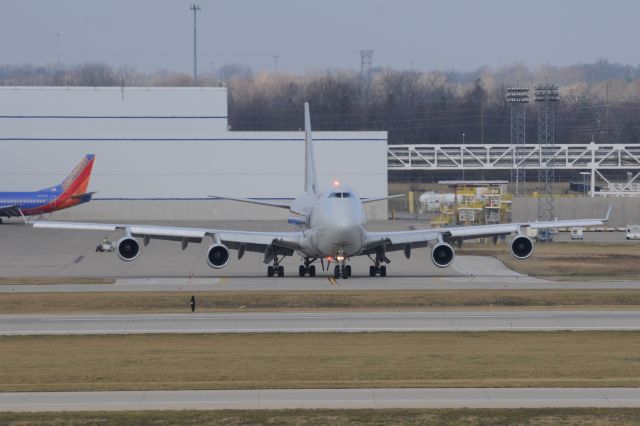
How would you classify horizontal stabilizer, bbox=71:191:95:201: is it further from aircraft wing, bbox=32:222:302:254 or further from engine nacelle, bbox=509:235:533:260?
engine nacelle, bbox=509:235:533:260

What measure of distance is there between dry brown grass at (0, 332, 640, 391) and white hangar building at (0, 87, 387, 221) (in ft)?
246

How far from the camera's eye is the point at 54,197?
107m

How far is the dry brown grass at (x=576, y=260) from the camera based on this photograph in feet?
212

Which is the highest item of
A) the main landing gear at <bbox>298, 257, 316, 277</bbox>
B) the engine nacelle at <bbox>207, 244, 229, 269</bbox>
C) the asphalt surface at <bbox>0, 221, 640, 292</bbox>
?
the engine nacelle at <bbox>207, 244, 229, 269</bbox>

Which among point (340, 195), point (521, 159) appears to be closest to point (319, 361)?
point (340, 195)

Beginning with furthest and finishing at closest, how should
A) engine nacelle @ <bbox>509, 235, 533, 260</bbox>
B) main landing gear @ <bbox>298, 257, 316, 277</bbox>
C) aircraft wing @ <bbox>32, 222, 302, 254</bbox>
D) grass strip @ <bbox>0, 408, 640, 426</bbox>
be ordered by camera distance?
main landing gear @ <bbox>298, 257, 316, 277</bbox> → engine nacelle @ <bbox>509, 235, 533, 260</bbox> → aircraft wing @ <bbox>32, 222, 302, 254</bbox> → grass strip @ <bbox>0, 408, 640, 426</bbox>

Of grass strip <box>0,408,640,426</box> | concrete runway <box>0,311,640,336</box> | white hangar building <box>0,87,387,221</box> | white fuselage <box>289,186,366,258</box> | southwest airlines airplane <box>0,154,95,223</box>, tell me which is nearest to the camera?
grass strip <box>0,408,640,426</box>

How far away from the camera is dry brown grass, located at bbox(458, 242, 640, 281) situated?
6475 centimetres

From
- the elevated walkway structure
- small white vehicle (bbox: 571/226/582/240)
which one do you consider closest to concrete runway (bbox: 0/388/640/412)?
small white vehicle (bbox: 571/226/582/240)

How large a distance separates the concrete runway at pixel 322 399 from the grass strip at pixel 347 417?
63 cm

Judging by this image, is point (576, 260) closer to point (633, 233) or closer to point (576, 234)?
point (576, 234)

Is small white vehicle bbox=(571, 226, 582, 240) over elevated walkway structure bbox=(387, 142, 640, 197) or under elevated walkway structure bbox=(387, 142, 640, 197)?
under

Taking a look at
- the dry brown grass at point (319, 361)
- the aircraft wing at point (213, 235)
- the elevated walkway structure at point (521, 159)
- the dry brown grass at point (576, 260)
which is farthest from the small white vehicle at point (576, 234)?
the dry brown grass at point (319, 361)

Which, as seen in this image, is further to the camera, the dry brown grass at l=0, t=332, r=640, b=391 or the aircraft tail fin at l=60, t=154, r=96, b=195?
the aircraft tail fin at l=60, t=154, r=96, b=195
